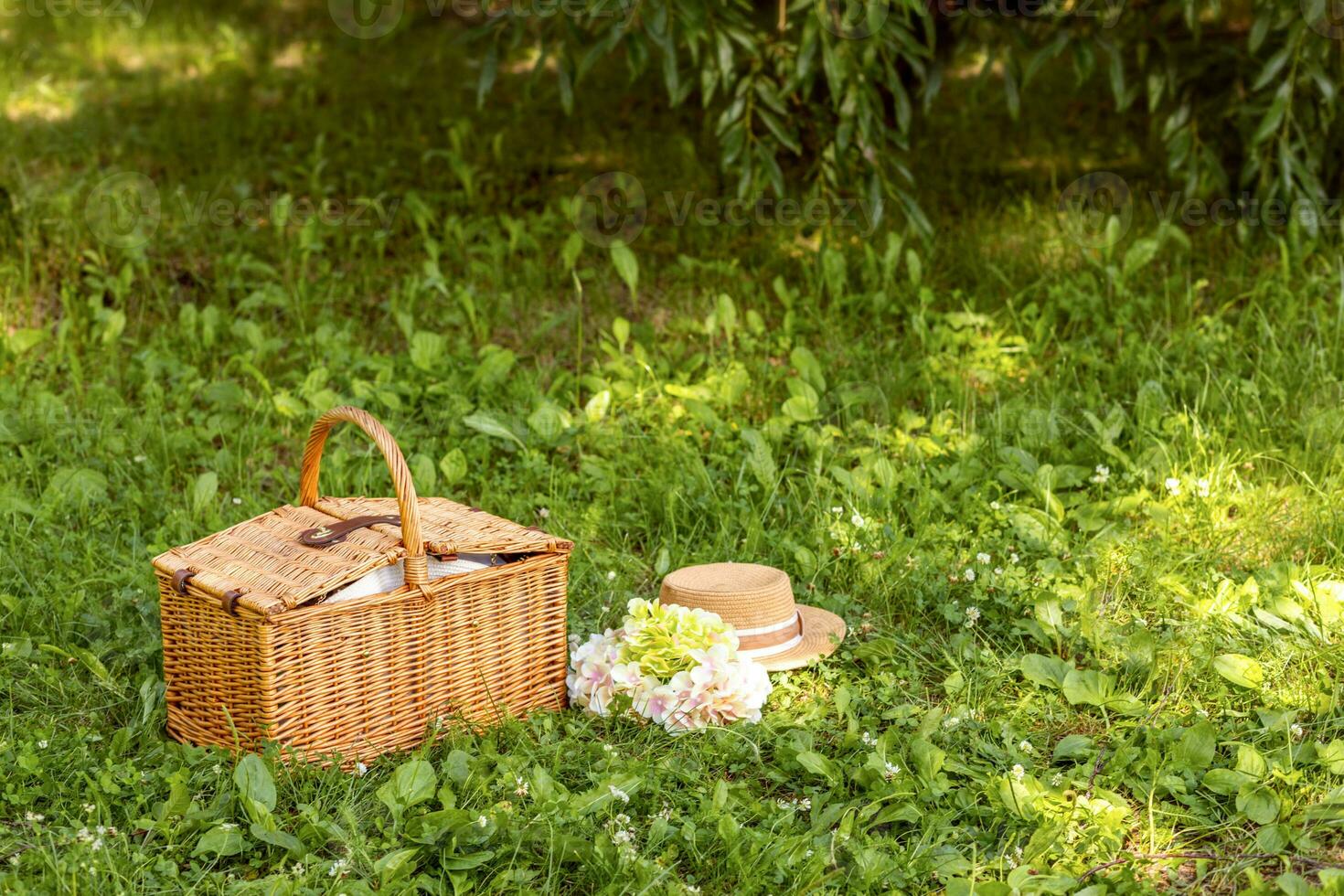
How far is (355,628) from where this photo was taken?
7.83 ft

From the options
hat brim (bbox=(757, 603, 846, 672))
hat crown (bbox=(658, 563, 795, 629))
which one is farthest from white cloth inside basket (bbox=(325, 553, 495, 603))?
hat brim (bbox=(757, 603, 846, 672))

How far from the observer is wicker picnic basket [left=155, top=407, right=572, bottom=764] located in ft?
7.67

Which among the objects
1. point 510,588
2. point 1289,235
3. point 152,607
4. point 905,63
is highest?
point 905,63

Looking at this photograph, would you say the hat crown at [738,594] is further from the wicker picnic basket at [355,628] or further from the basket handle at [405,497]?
the basket handle at [405,497]

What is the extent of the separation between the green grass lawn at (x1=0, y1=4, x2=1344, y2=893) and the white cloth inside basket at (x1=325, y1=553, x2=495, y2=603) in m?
0.32

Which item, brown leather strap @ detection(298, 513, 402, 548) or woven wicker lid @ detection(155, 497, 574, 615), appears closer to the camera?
woven wicker lid @ detection(155, 497, 574, 615)

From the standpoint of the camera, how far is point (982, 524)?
318cm

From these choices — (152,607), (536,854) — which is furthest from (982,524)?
(152,607)

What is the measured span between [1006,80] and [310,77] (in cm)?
358

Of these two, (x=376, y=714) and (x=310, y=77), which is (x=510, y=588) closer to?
(x=376, y=714)

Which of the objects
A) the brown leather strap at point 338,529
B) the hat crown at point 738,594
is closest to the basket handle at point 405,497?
the brown leather strap at point 338,529

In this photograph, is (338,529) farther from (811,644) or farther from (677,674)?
(811,644)

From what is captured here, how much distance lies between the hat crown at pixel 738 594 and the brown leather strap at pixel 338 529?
594mm

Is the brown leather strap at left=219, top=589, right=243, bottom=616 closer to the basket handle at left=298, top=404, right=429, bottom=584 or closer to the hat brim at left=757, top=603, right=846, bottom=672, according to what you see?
the basket handle at left=298, top=404, right=429, bottom=584
